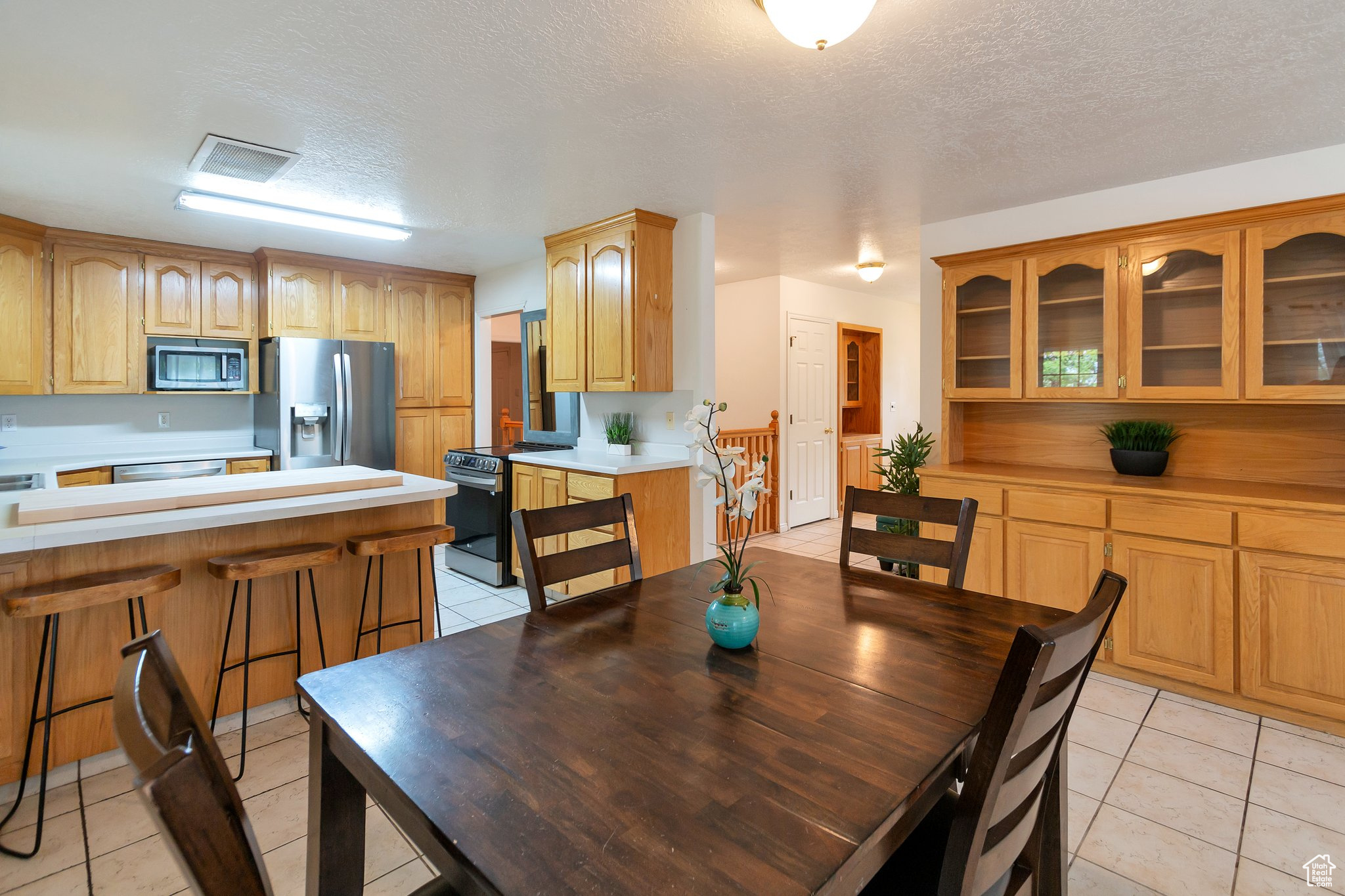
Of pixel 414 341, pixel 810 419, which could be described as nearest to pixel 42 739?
pixel 414 341

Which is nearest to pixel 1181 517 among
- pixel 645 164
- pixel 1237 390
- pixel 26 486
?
pixel 1237 390

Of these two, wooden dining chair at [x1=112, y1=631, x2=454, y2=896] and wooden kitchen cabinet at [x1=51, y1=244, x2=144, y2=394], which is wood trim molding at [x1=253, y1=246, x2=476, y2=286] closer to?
wooden kitchen cabinet at [x1=51, y1=244, x2=144, y2=394]

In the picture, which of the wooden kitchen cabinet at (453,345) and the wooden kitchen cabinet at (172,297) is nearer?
the wooden kitchen cabinet at (172,297)

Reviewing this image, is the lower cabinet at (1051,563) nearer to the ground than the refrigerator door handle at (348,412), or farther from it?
nearer to the ground

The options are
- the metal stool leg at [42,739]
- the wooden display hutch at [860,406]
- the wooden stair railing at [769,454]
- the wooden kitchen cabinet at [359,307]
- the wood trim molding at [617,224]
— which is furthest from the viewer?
the wooden display hutch at [860,406]

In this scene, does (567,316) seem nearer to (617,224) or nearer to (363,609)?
(617,224)

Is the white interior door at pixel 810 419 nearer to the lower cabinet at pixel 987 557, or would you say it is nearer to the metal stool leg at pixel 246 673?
the lower cabinet at pixel 987 557

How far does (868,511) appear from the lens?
2.07 meters

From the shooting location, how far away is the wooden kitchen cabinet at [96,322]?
4199mm

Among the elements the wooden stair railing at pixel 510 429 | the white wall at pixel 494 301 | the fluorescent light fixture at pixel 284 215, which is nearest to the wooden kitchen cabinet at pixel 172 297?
the fluorescent light fixture at pixel 284 215

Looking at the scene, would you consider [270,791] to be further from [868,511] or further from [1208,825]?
[1208,825]

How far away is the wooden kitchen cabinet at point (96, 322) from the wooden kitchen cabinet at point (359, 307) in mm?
1239

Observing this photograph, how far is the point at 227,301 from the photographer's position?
15.8 feet

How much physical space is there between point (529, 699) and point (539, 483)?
10.3 feet
